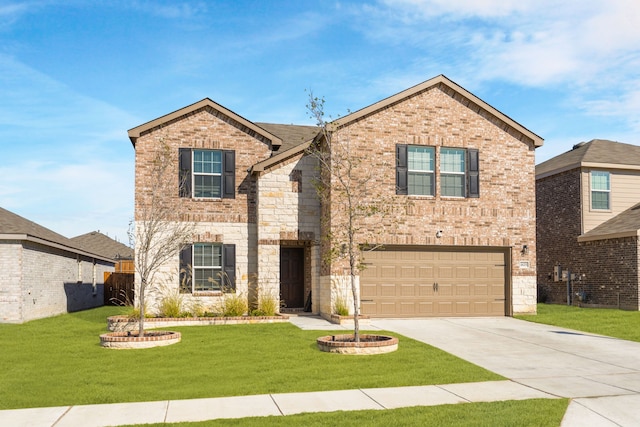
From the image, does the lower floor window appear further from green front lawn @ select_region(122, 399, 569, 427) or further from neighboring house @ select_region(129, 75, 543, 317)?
green front lawn @ select_region(122, 399, 569, 427)

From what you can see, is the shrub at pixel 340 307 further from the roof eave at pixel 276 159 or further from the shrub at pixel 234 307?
the roof eave at pixel 276 159

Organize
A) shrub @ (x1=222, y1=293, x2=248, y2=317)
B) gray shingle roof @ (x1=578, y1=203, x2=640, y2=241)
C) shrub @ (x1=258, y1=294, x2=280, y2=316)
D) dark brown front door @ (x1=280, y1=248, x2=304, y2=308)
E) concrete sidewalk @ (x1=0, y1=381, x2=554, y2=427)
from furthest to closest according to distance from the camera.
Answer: gray shingle roof @ (x1=578, y1=203, x2=640, y2=241)
dark brown front door @ (x1=280, y1=248, x2=304, y2=308)
shrub @ (x1=258, y1=294, x2=280, y2=316)
shrub @ (x1=222, y1=293, x2=248, y2=317)
concrete sidewalk @ (x1=0, y1=381, x2=554, y2=427)

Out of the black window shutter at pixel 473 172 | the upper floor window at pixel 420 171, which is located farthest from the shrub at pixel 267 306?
the black window shutter at pixel 473 172

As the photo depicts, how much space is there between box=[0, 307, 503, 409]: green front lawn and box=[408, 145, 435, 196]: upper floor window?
6.15m

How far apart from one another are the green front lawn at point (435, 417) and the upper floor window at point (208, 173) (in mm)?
13077

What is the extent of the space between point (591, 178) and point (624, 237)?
3.87m

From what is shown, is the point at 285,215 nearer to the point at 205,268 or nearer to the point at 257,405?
the point at 205,268

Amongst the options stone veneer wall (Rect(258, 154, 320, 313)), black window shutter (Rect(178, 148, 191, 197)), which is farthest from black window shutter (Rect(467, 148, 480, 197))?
black window shutter (Rect(178, 148, 191, 197))

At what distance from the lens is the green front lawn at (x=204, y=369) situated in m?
10.2

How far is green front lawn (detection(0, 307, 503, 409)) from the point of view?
33.6 feet

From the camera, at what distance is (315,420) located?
8.27 metres

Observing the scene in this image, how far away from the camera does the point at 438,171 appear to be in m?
19.9

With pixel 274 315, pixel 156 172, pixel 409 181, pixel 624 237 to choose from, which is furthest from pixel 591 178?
pixel 156 172

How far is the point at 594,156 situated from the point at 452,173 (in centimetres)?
958
